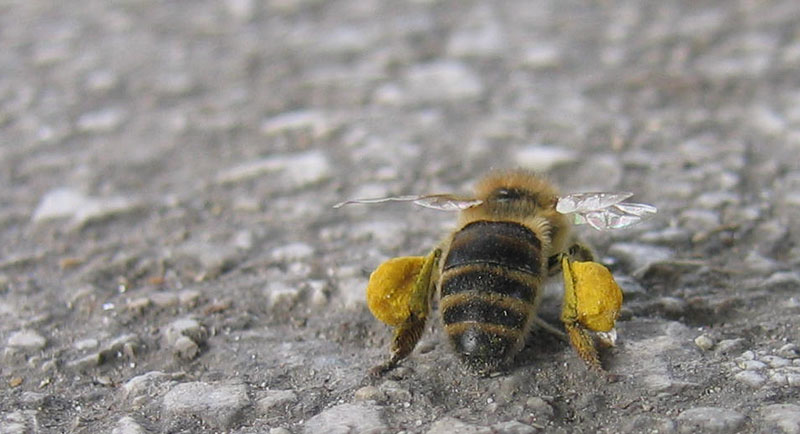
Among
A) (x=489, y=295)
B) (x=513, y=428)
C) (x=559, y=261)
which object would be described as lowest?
(x=513, y=428)

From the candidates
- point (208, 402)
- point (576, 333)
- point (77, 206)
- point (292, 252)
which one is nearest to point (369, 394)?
point (208, 402)

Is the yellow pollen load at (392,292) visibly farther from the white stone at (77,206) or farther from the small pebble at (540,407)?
the white stone at (77,206)

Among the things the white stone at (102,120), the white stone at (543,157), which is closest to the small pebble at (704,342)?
the white stone at (543,157)

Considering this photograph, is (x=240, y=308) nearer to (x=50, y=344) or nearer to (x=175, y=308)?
(x=175, y=308)

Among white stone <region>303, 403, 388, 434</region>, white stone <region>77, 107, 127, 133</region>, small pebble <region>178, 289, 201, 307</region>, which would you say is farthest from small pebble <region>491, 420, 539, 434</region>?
white stone <region>77, 107, 127, 133</region>

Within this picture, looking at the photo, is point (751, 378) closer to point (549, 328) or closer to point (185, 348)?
point (549, 328)

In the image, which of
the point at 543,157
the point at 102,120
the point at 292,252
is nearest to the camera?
the point at 292,252

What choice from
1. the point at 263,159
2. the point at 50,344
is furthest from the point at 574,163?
the point at 50,344
